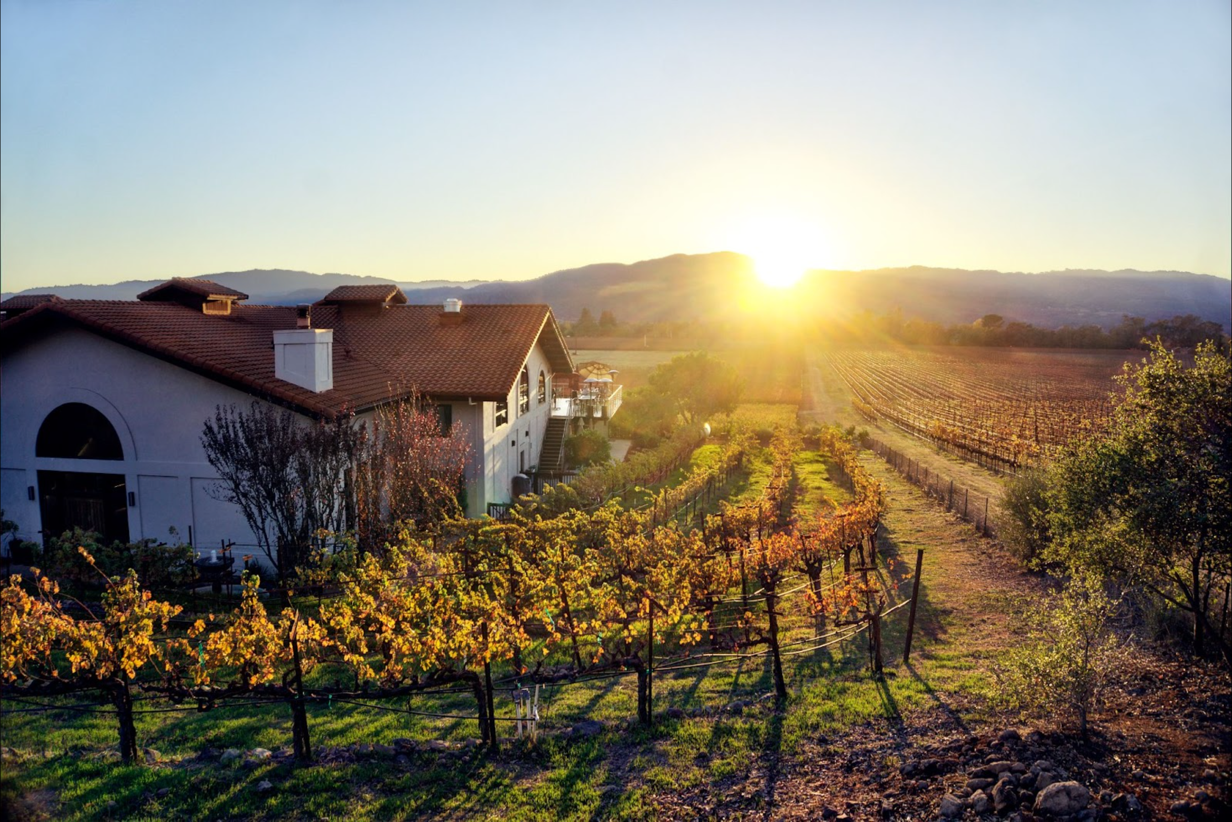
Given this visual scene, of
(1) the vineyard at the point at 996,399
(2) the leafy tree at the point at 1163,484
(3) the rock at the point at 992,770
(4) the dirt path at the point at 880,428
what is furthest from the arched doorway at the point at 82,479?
(4) the dirt path at the point at 880,428

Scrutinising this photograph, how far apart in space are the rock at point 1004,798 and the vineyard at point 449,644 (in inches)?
133

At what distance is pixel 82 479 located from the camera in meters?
15.9

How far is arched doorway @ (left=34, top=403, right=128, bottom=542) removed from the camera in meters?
15.7

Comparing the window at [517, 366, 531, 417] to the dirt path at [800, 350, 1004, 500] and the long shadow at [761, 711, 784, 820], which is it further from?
the long shadow at [761, 711, 784, 820]

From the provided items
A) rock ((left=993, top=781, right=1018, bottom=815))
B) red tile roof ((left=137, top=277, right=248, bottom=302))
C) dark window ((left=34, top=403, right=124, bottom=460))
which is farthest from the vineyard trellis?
red tile roof ((left=137, top=277, right=248, bottom=302))

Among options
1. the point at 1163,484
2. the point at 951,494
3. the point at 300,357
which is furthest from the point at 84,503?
the point at 951,494

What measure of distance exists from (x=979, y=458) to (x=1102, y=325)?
25.3 feet

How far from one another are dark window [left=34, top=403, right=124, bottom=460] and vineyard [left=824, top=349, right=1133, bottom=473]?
724 inches

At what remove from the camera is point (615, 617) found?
11125 mm

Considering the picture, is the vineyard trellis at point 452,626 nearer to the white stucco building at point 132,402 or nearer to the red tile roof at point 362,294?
the white stucco building at point 132,402

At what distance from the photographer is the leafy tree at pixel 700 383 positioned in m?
42.9

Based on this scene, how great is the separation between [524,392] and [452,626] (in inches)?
650

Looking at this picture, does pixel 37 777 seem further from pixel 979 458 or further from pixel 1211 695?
pixel 979 458

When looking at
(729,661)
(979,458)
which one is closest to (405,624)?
(729,661)
